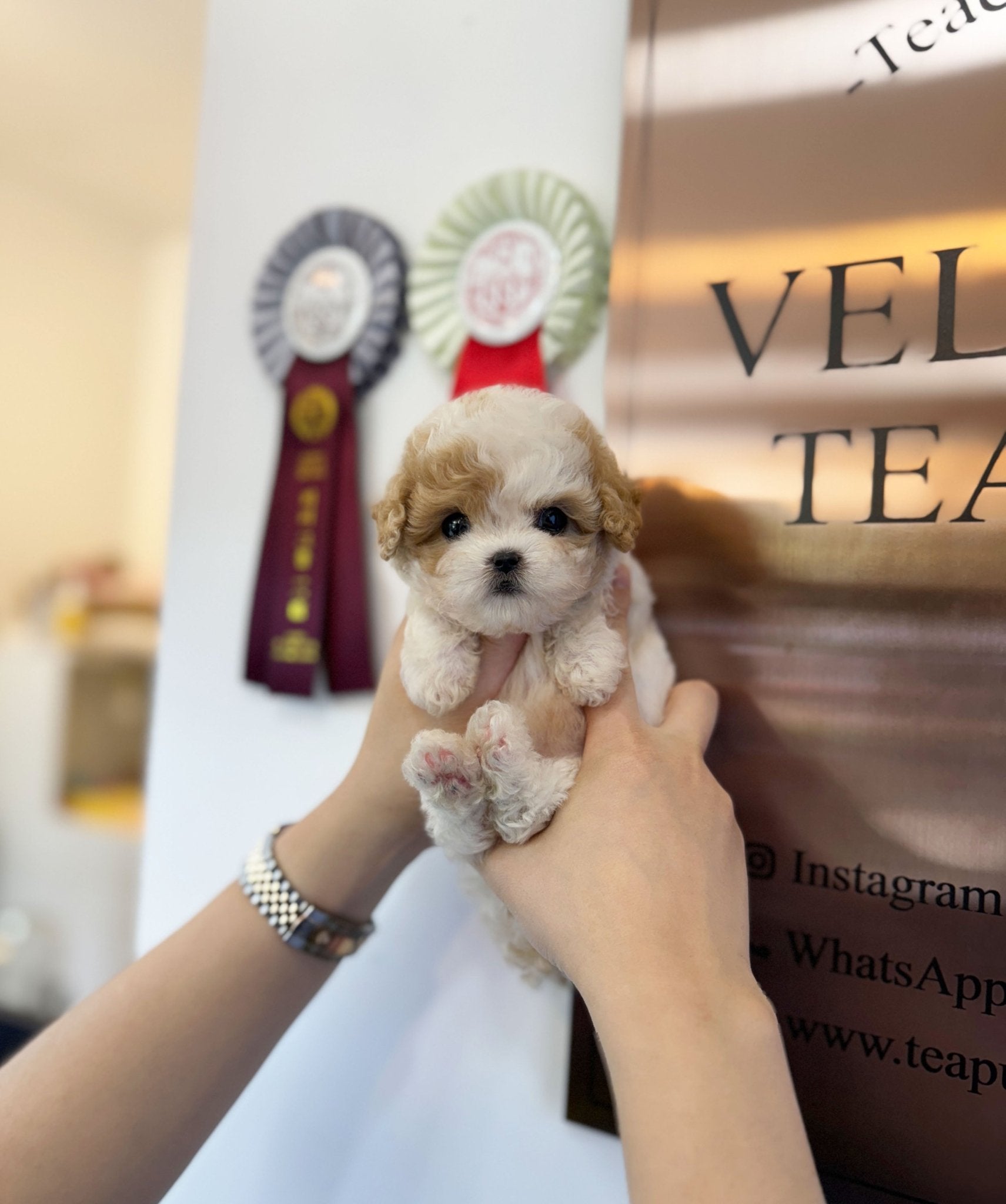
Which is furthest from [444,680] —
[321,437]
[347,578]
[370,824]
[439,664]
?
[321,437]

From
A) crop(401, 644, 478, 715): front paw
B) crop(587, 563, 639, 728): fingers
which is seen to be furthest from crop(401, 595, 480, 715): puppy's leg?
crop(587, 563, 639, 728): fingers

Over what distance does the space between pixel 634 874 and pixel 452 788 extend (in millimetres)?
146

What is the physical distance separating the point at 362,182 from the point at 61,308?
254 centimetres

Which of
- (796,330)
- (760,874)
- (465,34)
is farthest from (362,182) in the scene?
(760,874)

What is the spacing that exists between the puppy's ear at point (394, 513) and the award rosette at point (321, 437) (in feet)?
1.33

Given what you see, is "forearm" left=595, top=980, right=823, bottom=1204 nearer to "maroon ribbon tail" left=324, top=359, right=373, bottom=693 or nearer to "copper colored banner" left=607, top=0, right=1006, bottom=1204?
"copper colored banner" left=607, top=0, right=1006, bottom=1204

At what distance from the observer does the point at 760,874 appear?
78cm

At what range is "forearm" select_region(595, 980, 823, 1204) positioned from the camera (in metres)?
0.45

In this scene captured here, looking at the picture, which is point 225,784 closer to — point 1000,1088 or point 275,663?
point 275,663

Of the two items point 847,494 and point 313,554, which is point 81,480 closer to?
point 313,554

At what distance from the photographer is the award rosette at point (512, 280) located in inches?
35.8

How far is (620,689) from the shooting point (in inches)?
25.8

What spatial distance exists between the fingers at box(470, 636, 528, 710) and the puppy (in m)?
0.01

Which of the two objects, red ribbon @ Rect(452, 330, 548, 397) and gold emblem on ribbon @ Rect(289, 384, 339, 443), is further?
gold emblem on ribbon @ Rect(289, 384, 339, 443)
